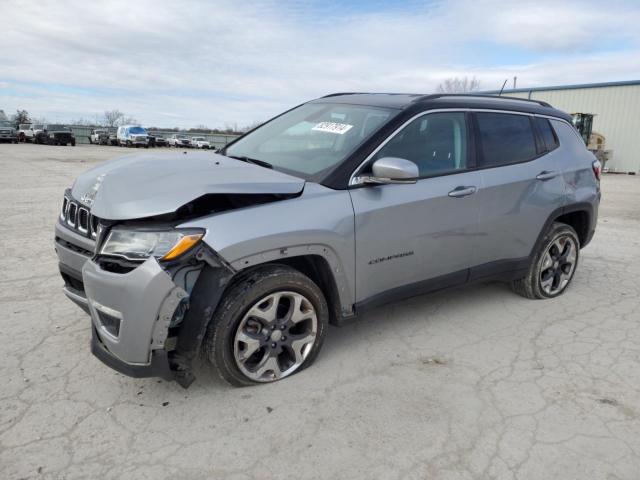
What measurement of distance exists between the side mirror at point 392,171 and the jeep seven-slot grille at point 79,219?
1696 mm

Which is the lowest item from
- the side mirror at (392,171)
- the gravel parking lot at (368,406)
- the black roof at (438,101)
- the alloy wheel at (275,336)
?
the gravel parking lot at (368,406)

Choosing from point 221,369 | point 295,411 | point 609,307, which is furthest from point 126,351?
point 609,307

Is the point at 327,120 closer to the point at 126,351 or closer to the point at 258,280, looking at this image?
the point at 258,280

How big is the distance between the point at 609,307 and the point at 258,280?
3442mm

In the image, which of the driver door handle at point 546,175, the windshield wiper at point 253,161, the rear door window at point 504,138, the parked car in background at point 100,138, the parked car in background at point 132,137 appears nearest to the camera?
the windshield wiper at point 253,161

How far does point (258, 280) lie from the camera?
2.77 m

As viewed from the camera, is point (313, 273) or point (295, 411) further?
point (313, 273)

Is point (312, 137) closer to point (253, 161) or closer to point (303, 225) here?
point (253, 161)

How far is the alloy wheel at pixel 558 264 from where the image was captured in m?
4.54

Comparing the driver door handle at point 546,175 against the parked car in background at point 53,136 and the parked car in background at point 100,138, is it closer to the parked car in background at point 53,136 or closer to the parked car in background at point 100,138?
the parked car in background at point 53,136

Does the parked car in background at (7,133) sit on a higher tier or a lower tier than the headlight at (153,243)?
higher

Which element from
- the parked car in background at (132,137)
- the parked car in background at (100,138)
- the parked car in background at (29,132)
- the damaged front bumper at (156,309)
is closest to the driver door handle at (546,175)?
the damaged front bumper at (156,309)

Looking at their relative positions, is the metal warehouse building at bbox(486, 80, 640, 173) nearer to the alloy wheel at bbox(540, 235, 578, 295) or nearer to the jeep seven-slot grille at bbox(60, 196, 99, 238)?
the alloy wheel at bbox(540, 235, 578, 295)

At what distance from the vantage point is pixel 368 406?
2859 millimetres
